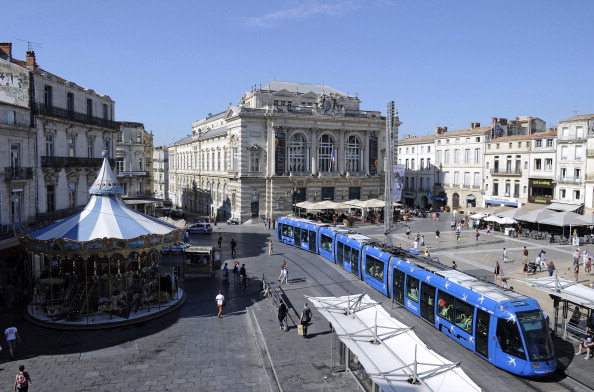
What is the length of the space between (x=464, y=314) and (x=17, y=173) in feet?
79.0

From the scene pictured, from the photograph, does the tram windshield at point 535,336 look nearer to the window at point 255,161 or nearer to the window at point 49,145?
the window at point 49,145

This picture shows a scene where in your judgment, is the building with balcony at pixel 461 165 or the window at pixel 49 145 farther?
the building with balcony at pixel 461 165

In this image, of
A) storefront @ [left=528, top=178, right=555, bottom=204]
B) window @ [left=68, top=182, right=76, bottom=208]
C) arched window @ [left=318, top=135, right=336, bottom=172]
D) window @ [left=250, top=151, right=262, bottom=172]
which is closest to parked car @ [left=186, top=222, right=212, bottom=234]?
window @ [left=250, top=151, right=262, bottom=172]

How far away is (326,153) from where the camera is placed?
52.5m

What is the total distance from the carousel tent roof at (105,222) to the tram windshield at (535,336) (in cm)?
1517

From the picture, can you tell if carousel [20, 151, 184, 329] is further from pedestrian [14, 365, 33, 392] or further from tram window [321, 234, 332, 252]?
tram window [321, 234, 332, 252]

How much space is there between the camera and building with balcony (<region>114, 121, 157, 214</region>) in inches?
1866

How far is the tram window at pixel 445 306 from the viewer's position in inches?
645

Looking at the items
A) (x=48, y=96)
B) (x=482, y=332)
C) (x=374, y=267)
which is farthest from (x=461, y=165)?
(x=48, y=96)

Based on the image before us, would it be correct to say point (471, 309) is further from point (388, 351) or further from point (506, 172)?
point (506, 172)

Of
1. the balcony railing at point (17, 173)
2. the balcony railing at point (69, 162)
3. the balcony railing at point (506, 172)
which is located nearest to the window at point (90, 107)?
the balcony railing at point (69, 162)

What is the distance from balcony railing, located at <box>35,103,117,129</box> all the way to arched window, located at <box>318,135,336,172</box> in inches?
925

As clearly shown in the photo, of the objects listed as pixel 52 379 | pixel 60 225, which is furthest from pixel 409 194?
pixel 52 379

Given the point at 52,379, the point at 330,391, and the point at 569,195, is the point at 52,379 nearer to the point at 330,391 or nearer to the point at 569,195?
the point at 330,391
